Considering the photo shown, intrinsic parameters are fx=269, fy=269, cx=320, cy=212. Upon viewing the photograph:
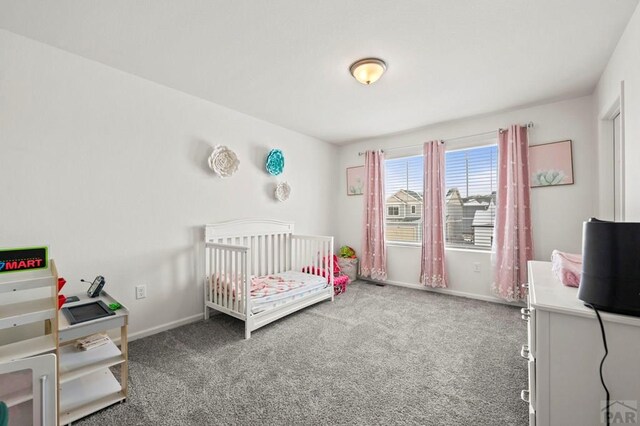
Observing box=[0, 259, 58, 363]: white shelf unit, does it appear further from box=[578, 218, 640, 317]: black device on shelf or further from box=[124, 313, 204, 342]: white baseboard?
box=[578, 218, 640, 317]: black device on shelf

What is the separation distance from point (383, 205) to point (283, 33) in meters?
2.71

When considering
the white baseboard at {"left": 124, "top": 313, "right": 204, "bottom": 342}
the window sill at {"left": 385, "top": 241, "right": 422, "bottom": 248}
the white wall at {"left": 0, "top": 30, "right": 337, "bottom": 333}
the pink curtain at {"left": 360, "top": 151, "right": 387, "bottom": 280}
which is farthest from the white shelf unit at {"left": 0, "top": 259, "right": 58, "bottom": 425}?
the window sill at {"left": 385, "top": 241, "right": 422, "bottom": 248}

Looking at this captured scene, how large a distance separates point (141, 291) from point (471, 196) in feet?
12.1

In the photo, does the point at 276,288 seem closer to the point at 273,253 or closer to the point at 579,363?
the point at 273,253

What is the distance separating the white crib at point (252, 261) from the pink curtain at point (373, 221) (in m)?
0.84

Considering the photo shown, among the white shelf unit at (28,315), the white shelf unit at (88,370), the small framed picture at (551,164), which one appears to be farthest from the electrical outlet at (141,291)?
the small framed picture at (551,164)

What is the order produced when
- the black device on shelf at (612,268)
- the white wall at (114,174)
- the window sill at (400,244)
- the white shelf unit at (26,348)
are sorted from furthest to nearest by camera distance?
the window sill at (400,244) → the white wall at (114,174) → the white shelf unit at (26,348) → the black device on shelf at (612,268)

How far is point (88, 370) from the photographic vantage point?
1.42 metres

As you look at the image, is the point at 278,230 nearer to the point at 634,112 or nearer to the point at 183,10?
the point at 183,10

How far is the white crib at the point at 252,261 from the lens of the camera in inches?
92.4

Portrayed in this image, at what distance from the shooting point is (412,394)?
1567mm

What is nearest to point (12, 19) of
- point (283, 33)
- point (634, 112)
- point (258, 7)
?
point (258, 7)

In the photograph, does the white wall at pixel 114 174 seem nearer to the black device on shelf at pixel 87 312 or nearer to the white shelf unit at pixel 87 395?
the black device on shelf at pixel 87 312

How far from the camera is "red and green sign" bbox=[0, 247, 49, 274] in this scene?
126 cm
